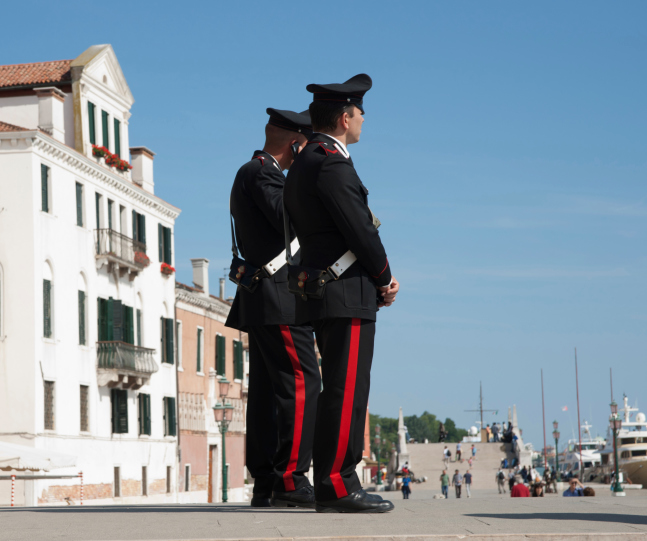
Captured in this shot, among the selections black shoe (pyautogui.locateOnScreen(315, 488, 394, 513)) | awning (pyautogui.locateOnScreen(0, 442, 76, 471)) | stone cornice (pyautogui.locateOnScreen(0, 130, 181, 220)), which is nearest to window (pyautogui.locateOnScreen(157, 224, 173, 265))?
stone cornice (pyautogui.locateOnScreen(0, 130, 181, 220))

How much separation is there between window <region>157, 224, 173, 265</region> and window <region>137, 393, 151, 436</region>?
204 inches

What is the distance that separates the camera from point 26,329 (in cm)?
3047

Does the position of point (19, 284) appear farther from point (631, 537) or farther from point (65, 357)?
point (631, 537)

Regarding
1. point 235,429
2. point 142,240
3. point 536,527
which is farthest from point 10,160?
point 536,527

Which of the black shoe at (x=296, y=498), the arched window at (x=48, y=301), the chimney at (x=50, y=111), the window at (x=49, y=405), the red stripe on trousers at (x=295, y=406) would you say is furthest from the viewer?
the chimney at (x=50, y=111)

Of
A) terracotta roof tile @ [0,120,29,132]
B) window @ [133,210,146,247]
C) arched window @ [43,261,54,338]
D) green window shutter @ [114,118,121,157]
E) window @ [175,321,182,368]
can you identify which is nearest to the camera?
terracotta roof tile @ [0,120,29,132]

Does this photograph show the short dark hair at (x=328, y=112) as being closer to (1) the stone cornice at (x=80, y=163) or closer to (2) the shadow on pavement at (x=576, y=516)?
(2) the shadow on pavement at (x=576, y=516)

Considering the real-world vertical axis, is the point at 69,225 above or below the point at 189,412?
above

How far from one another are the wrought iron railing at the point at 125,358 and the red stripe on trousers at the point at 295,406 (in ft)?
92.6

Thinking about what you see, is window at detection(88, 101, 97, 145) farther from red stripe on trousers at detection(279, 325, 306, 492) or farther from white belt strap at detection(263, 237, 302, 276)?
red stripe on trousers at detection(279, 325, 306, 492)

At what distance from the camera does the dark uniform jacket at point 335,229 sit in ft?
19.4

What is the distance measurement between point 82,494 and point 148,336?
7.60 metres

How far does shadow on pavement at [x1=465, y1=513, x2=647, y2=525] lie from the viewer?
5312 millimetres

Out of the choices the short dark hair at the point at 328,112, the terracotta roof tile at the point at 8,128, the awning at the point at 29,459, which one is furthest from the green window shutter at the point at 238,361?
the short dark hair at the point at 328,112
